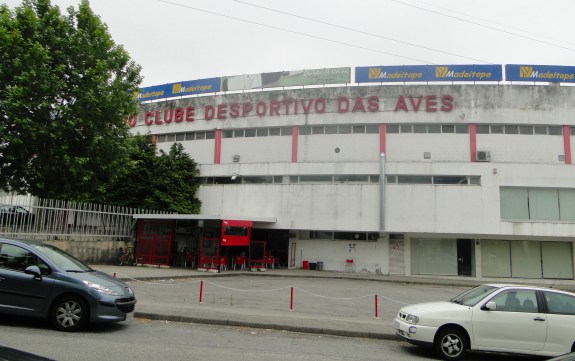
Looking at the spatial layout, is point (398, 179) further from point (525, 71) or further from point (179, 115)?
point (179, 115)

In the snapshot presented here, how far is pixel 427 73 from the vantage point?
29547mm

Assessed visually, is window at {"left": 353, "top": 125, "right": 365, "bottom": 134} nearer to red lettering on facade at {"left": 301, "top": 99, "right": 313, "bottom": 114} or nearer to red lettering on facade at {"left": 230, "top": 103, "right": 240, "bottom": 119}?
red lettering on facade at {"left": 301, "top": 99, "right": 313, "bottom": 114}

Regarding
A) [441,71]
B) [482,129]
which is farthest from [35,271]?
[441,71]

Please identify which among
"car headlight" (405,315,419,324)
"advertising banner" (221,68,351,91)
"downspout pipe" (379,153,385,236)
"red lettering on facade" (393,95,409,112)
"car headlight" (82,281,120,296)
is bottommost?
"car headlight" (405,315,419,324)

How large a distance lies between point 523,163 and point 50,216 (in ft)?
85.9

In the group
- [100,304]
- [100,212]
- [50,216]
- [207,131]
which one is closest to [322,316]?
[100,304]

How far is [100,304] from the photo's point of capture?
7965 millimetres

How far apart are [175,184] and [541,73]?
84.7 ft

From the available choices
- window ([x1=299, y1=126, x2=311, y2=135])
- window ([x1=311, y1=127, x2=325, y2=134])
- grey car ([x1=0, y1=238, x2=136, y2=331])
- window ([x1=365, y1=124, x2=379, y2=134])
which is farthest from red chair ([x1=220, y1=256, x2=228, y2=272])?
grey car ([x1=0, y1=238, x2=136, y2=331])

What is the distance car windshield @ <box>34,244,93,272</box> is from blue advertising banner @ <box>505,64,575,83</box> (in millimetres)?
28965

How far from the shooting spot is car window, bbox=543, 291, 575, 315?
26.8 feet

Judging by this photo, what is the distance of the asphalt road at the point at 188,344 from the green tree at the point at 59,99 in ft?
37.7

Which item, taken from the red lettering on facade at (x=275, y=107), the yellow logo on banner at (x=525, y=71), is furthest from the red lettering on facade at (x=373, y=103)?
the yellow logo on banner at (x=525, y=71)

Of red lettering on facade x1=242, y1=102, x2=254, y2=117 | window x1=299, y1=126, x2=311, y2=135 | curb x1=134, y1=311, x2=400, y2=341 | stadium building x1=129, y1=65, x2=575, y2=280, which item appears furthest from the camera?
red lettering on facade x1=242, y1=102, x2=254, y2=117
